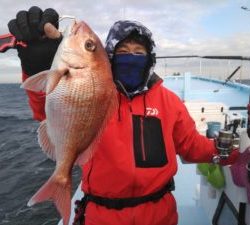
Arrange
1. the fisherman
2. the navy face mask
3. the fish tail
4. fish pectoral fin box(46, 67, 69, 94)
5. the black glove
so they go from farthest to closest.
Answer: the navy face mask < the fisherman < the black glove < the fish tail < fish pectoral fin box(46, 67, 69, 94)

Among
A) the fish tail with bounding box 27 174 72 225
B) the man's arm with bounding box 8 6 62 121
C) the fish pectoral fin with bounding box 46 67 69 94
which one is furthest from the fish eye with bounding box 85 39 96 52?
the fish tail with bounding box 27 174 72 225

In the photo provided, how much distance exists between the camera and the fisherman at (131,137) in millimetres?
2820

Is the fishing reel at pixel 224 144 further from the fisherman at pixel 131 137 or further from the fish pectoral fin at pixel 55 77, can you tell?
the fish pectoral fin at pixel 55 77

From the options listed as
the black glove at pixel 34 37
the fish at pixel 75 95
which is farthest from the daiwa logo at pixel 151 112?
the black glove at pixel 34 37

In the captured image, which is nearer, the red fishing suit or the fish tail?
the fish tail

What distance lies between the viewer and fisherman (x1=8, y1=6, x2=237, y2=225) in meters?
2.82

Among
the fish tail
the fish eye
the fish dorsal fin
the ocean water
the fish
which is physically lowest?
the ocean water

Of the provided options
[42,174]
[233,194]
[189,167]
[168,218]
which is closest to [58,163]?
[168,218]

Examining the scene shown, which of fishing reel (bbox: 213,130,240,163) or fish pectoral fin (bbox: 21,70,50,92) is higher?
fish pectoral fin (bbox: 21,70,50,92)

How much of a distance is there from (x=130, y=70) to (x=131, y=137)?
528mm

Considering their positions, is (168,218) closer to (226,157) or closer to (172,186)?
(172,186)

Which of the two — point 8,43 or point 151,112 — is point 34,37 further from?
point 151,112

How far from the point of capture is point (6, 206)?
9914 millimetres

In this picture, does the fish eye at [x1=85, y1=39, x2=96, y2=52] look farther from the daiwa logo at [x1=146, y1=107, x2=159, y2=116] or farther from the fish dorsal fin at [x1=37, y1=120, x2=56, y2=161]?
the daiwa logo at [x1=146, y1=107, x2=159, y2=116]
